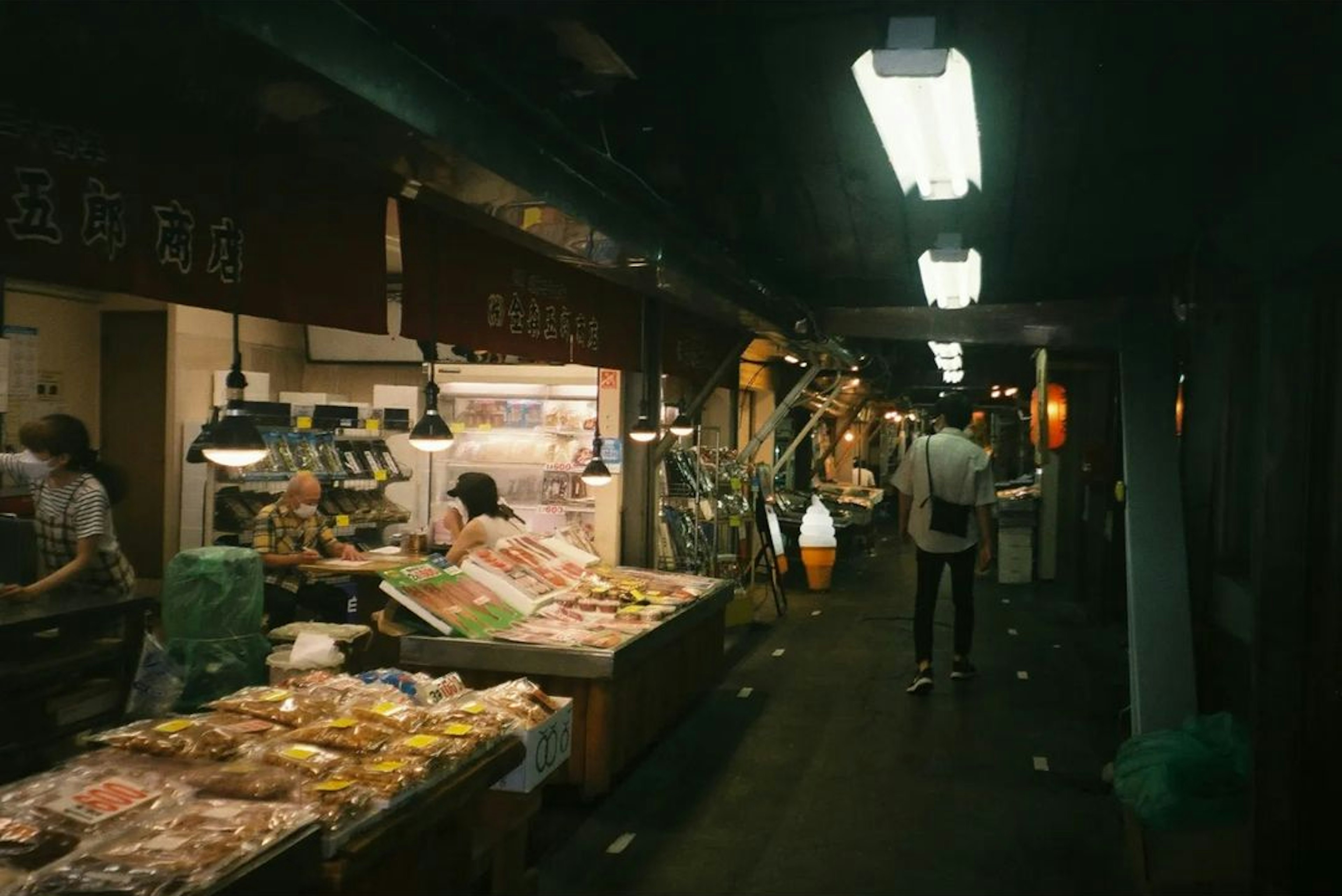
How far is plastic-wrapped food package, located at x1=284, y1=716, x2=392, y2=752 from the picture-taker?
3967 millimetres

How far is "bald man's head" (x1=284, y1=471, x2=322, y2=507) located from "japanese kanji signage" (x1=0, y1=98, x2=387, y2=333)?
4548 millimetres

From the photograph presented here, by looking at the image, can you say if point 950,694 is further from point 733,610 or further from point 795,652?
point 733,610

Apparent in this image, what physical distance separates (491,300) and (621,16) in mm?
2161

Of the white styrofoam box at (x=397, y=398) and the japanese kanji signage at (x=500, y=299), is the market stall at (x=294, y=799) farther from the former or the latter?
the white styrofoam box at (x=397, y=398)

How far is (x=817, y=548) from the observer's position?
15219 mm

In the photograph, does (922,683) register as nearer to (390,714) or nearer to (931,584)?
(931,584)

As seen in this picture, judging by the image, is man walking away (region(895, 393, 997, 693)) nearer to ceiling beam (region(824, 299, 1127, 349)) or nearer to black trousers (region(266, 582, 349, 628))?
ceiling beam (region(824, 299, 1127, 349))

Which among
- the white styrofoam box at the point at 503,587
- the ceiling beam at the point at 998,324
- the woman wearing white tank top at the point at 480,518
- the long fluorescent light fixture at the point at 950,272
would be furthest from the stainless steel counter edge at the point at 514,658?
the ceiling beam at the point at 998,324

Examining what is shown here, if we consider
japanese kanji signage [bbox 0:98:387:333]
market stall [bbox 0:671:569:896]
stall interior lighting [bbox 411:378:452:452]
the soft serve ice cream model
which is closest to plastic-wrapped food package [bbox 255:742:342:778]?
market stall [bbox 0:671:569:896]

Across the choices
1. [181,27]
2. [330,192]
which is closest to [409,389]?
[330,192]

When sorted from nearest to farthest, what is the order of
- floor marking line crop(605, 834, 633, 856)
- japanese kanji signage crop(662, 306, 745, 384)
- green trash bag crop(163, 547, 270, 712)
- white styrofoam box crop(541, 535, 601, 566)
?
1. floor marking line crop(605, 834, 633, 856)
2. green trash bag crop(163, 547, 270, 712)
3. white styrofoam box crop(541, 535, 601, 566)
4. japanese kanji signage crop(662, 306, 745, 384)

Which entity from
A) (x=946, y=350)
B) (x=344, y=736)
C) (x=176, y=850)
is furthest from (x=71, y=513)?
(x=946, y=350)

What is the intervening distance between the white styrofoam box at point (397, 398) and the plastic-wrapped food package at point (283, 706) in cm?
695

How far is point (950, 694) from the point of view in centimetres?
919
